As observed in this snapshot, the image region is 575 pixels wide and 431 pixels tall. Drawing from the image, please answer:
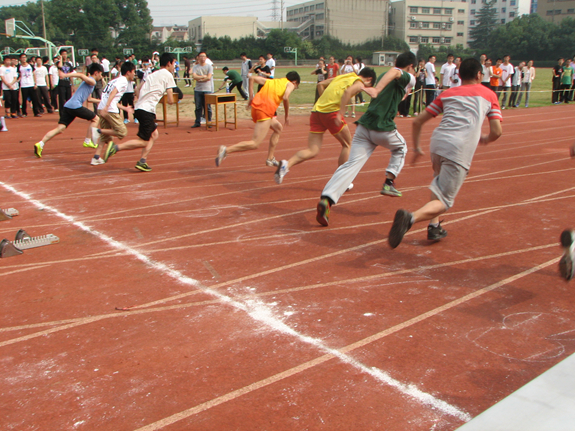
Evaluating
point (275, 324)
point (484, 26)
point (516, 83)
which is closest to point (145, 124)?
point (275, 324)

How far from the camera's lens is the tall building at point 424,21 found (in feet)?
395

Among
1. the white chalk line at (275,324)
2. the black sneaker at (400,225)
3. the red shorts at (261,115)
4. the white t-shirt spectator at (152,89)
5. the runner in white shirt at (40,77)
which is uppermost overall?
the runner in white shirt at (40,77)

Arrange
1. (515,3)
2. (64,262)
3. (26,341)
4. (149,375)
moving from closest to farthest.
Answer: (149,375), (26,341), (64,262), (515,3)

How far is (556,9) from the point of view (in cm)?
10788

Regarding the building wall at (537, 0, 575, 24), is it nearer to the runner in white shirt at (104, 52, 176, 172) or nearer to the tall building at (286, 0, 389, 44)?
the tall building at (286, 0, 389, 44)

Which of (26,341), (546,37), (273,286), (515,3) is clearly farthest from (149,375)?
(515,3)

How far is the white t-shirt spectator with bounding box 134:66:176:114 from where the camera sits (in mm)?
9625

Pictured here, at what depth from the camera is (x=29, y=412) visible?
9.80 ft

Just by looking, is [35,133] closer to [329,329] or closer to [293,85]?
[293,85]

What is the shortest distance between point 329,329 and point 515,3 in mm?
161925

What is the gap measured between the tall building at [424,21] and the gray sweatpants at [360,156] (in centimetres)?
11930

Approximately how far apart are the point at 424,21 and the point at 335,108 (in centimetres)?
12574

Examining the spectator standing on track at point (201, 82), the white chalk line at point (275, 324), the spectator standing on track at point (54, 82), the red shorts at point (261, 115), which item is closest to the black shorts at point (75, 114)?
the red shorts at point (261, 115)

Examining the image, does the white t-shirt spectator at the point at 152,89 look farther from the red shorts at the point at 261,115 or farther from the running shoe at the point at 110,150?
the red shorts at the point at 261,115
